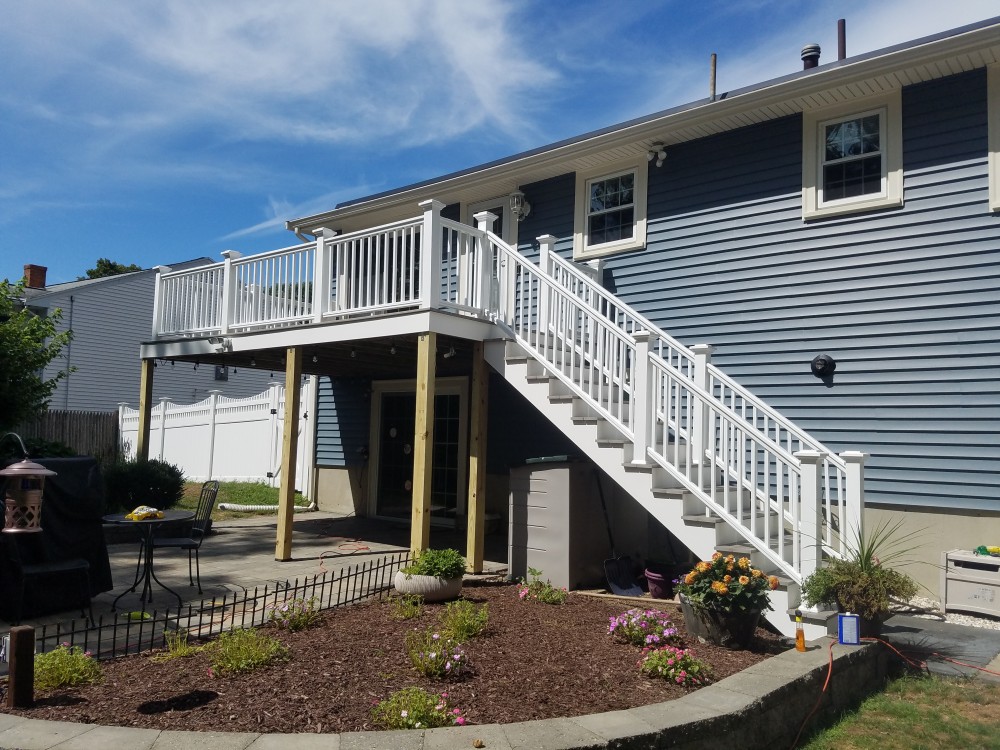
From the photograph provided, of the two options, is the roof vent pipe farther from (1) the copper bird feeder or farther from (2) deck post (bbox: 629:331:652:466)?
(1) the copper bird feeder

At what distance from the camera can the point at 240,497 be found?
1427 centimetres

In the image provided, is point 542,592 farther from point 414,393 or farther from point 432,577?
point 414,393

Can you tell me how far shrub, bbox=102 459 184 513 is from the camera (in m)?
9.75

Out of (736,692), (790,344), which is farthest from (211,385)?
(736,692)

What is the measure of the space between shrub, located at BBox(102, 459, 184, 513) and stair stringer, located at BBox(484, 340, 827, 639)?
530 cm

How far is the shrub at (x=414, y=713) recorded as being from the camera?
124 inches

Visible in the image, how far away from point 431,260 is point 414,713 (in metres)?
4.91

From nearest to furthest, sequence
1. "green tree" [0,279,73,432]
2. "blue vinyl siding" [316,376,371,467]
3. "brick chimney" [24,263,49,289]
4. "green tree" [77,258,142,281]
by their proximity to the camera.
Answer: "green tree" [0,279,73,432], "blue vinyl siding" [316,376,371,467], "brick chimney" [24,263,49,289], "green tree" [77,258,142,281]

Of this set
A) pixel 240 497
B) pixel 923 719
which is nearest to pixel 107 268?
pixel 240 497

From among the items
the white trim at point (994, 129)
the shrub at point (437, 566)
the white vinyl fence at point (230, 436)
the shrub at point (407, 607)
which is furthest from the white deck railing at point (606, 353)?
the white vinyl fence at point (230, 436)

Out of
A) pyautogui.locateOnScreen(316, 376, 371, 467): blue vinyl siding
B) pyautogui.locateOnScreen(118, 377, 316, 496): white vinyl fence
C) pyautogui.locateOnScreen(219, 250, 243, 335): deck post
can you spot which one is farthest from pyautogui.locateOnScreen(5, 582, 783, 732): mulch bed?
pyautogui.locateOnScreen(118, 377, 316, 496): white vinyl fence

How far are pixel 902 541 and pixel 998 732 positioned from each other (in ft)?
9.92

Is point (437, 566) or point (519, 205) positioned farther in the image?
point (519, 205)

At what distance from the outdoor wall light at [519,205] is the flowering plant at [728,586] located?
6.22 metres
